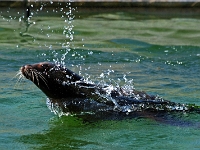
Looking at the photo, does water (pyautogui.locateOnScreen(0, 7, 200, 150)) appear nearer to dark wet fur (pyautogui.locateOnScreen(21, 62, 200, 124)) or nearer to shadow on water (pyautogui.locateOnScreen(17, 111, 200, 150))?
shadow on water (pyautogui.locateOnScreen(17, 111, 200, 150))

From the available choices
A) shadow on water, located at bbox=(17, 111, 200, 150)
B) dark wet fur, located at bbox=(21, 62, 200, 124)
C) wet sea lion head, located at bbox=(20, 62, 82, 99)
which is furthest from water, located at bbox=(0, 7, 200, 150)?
wet sea lion head, located at bbox=(20, 62, 82, 99)

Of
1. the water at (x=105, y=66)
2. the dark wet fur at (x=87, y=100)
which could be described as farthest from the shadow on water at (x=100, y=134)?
the dark wet fur at (x=87, y=100)

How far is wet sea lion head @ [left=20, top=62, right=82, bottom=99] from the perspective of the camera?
6762mm

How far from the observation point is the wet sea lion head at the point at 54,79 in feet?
22.2

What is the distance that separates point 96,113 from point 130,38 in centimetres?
565

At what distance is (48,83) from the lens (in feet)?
22.5

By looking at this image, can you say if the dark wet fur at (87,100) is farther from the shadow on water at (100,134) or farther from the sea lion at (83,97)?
the shadow on water at (100,134)

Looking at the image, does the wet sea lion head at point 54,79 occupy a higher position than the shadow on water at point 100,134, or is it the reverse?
the wet sea lion head at point 54,79

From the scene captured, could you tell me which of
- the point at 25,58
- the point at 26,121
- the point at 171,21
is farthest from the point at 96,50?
the point at 26,121

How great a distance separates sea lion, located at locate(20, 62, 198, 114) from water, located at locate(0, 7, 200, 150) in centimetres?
17

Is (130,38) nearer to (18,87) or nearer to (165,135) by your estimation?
(18,87)

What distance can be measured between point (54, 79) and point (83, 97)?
38 centimetres

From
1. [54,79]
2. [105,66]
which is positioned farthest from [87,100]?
[105,66]

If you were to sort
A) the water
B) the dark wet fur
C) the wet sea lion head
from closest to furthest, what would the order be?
the water → the wet sea lion head → the dark wet fur
